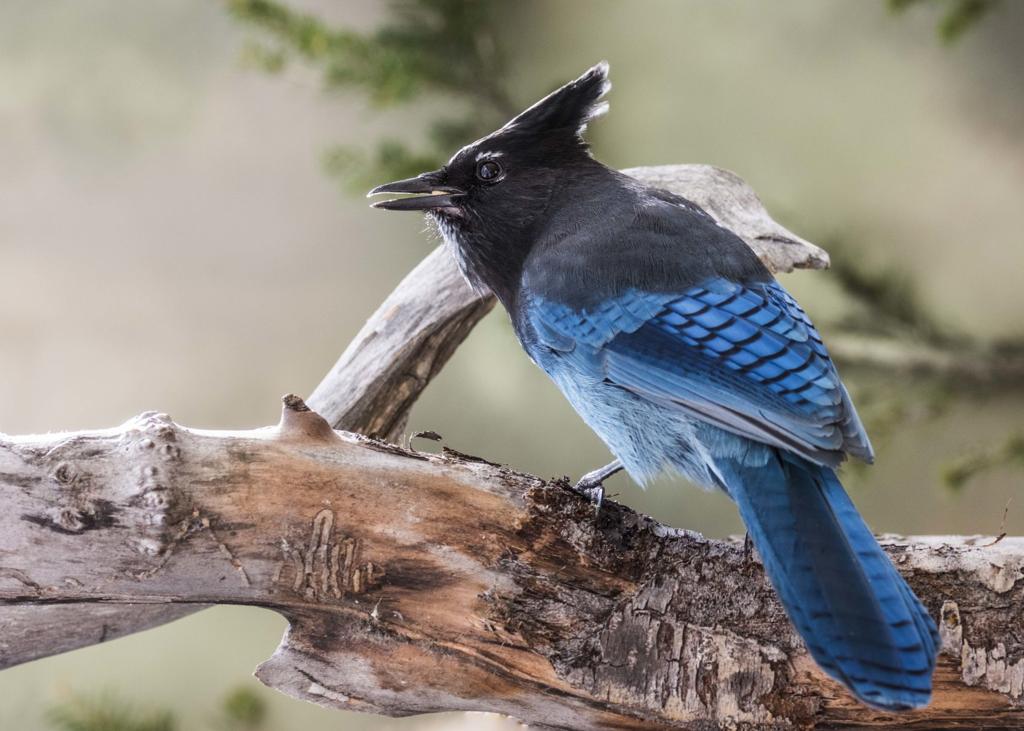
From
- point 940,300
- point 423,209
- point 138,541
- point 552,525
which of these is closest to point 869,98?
point 940,300

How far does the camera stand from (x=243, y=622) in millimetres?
4234

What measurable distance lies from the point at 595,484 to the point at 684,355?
0.30m

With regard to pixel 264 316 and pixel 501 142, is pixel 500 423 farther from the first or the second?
pixel 501 142

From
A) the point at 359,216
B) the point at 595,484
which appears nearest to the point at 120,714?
the point at 359,216

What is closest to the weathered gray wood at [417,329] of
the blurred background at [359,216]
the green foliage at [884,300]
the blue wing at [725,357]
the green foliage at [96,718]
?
the blue wing at [725,357]

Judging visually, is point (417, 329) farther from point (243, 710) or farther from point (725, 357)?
point (243, 710)

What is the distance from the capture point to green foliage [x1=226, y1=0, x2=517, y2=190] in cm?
313

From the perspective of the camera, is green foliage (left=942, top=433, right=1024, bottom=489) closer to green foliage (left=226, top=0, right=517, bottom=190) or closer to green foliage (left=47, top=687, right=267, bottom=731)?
green foliage (left=226, top=0, right=517, bottom=190)

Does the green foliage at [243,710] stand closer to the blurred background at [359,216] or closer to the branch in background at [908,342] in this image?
the blurred background at [359,216]

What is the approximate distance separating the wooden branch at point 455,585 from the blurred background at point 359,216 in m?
2.10

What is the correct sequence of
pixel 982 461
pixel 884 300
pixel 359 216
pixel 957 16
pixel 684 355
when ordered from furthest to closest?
pixel 359 216 → pixel 884 300 → pixel 957 16 → pixel 982 461 → pixel 684 355

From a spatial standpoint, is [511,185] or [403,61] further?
[403,61]

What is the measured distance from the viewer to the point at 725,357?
1728 millimetres

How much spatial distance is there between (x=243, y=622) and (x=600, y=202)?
111 inches
